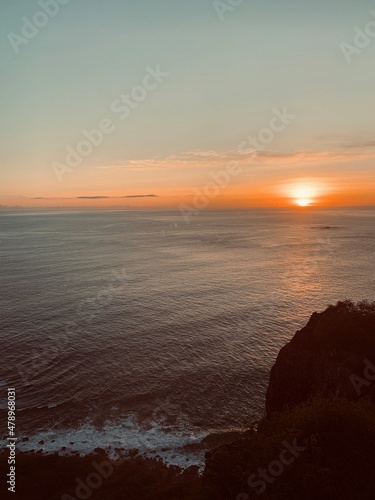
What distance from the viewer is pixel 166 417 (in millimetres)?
38562

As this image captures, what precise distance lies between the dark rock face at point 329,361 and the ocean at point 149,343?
6540 millimetres

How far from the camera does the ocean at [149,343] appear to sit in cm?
3712

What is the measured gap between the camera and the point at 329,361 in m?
33.0

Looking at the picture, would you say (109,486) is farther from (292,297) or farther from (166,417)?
(292,297)

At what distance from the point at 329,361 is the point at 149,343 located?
29254 millimetres
